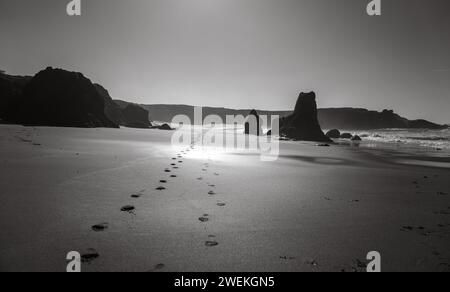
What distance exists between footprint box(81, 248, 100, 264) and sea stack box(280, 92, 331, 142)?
1596 inches

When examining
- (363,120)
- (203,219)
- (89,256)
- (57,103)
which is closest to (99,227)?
(89,256)

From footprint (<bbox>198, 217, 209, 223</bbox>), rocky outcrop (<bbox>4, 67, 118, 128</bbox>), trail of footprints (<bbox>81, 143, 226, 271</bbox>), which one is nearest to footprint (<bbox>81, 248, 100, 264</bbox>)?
trail of footprints (<bbox>81, 143, 226, 271</bbox>)

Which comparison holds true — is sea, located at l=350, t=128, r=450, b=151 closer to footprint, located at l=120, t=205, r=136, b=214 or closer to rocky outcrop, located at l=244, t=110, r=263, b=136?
rocky outcrop, located at l=244, t=110, r=263, b=136

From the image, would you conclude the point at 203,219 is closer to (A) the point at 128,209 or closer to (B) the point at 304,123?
(A) the point at 128,209

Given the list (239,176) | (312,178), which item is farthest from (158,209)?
(312,178)

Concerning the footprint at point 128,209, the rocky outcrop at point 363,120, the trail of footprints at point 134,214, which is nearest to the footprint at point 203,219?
the trail of footprints at point 134,214

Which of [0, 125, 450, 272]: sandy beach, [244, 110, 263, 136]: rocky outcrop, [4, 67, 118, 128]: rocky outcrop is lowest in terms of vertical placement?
[0, 125, 450, 272]: sandy beach

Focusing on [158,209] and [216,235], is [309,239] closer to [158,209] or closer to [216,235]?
[216,235]

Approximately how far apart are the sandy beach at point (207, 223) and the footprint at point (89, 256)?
0.02 metres

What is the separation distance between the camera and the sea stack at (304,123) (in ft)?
137

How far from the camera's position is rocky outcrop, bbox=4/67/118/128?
3481cm

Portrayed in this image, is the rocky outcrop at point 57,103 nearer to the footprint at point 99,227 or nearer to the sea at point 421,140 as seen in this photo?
the footprint at point 99,227

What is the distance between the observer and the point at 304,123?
4328 centimetres

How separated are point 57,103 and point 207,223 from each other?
138 feet
